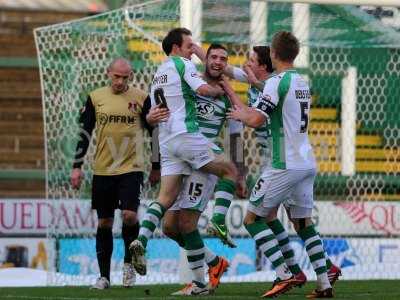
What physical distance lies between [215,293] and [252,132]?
4962 millimetres

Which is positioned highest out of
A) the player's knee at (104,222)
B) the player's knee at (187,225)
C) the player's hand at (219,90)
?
the player's hand at (219,90)

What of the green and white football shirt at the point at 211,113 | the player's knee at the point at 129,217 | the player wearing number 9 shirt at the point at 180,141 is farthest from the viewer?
the player's knee at the point at 129,217

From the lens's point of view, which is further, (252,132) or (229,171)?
(252,132)

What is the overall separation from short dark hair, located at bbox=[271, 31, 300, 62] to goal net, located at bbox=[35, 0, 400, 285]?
391cm

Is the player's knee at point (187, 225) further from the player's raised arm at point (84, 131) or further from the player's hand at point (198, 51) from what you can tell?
the player's raised arm at point (84, 131)

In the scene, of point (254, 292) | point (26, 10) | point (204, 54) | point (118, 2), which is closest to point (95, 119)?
point (204, 54)

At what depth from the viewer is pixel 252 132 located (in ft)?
47.0

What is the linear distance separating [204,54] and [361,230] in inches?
226

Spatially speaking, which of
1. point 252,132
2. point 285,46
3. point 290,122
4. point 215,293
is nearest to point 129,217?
point 215,293

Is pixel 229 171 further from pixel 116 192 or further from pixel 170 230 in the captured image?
pixel 116 192

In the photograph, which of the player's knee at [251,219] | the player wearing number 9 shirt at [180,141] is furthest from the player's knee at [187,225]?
the player's knee at [251,219]

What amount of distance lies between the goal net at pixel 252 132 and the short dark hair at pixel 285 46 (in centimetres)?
391

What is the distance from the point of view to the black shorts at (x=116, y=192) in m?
10.5

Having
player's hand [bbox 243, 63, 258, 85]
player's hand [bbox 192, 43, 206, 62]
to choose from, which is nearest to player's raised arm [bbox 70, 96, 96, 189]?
player's hand [bbox 192, 43, 206, 62]
